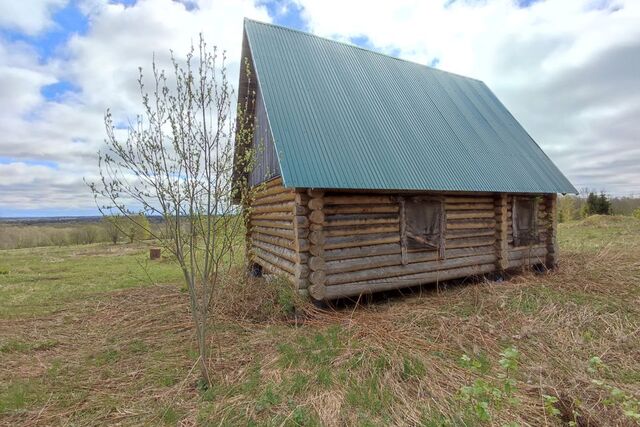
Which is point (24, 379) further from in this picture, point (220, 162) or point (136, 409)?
point (220, 162)

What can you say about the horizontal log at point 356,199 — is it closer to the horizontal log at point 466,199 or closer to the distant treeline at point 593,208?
the horizontal log at point 466,199

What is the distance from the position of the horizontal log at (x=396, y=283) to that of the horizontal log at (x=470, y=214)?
1.36m

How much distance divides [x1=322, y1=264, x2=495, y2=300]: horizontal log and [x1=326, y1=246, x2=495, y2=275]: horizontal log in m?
0.34

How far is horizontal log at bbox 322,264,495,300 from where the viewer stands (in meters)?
7.23

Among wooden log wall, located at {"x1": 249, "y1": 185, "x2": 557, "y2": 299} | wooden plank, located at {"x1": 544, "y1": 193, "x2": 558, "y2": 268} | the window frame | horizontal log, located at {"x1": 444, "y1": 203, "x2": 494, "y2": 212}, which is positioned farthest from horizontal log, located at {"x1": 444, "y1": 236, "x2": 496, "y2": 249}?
wooden plank, located at {"x1": 544, "y1": 193, "x2": 558, "y2": 268}

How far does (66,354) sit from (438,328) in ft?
20.9

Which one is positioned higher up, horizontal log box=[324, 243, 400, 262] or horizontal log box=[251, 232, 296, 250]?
horizontal log box=[251, 232, 296, 250]

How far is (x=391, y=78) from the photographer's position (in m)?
10.7

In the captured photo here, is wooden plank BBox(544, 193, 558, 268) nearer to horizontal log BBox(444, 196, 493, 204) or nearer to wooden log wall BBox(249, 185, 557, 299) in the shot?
wooden log wall BBox(249, 185, 557, 299)

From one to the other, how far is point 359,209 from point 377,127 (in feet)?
7.59

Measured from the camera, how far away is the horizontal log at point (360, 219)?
7.34m

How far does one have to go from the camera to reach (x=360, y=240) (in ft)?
25.2

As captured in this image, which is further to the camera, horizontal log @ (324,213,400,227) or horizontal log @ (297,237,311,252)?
horizontal log @ (324,213,400,227)

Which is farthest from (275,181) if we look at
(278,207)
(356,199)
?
(356,199)
